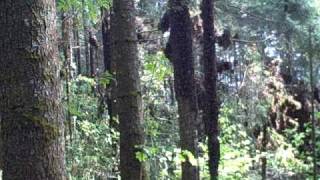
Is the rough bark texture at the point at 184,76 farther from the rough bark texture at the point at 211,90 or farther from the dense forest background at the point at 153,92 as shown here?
the rough bark texture at the point at 211,90

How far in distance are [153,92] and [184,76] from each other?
631cm

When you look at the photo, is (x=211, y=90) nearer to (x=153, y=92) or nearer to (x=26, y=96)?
(x=153, y=92)

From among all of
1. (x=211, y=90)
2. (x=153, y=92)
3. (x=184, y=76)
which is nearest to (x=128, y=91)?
(x=184, y=76)

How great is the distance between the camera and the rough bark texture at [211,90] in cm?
1095

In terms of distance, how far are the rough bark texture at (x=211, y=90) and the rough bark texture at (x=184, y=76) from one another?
919mm

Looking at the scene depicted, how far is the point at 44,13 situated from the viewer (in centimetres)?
245

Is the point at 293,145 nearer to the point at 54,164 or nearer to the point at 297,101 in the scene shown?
the point at 297,101

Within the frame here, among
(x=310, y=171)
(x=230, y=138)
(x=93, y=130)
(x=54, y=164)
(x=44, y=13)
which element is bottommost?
(x=310, y=171)

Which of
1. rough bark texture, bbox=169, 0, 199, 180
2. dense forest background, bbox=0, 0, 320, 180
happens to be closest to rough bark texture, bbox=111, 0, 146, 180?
dense forest background, bbox=0, 0, 320, 180

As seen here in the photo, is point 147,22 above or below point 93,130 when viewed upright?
above

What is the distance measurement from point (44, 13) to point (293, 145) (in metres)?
17.6

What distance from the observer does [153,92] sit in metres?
16.3

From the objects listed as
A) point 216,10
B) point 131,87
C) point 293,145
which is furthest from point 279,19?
point 131,87

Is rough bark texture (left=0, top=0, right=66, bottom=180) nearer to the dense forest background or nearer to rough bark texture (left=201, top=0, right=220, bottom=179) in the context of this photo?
the dense forest background
